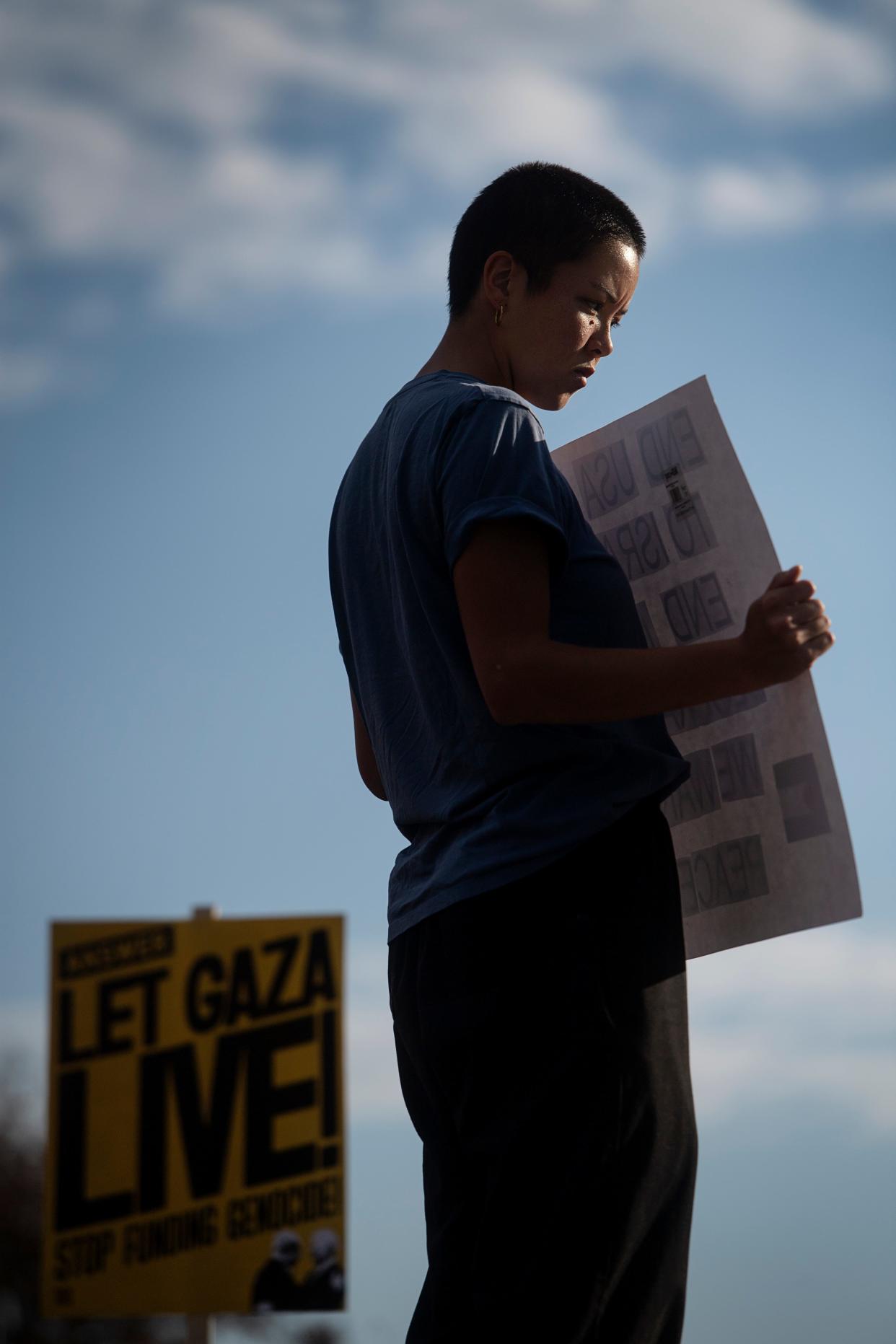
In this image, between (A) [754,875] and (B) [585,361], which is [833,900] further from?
(B) [585,361]

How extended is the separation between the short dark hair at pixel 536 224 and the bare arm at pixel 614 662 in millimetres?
444

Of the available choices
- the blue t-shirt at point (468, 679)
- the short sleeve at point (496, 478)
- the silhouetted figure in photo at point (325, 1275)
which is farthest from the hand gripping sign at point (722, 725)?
the silhouetted figure in photo at point (325, 1275)

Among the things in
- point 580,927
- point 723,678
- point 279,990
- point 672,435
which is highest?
point 279,990

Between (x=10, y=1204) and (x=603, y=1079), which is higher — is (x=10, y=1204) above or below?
above

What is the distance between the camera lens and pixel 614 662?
41.8 inches

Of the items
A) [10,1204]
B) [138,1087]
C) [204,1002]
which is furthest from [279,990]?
[10,1204]

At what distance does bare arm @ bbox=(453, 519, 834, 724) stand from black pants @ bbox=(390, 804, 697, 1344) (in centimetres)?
12

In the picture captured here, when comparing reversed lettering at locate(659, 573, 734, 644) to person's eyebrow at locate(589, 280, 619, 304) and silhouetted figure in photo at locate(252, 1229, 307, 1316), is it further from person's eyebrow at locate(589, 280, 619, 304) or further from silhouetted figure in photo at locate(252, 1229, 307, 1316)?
silhouetted figure in photo at locate(252, 1229, 307, 1316)

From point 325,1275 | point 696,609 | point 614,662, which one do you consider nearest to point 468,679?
point 614,662

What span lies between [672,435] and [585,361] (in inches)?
4.6

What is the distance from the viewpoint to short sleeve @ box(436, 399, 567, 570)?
1.11m

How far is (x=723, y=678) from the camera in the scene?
1.06 meters

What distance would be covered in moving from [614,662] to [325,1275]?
429 centimetres

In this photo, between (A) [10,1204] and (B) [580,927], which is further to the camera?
(A) [10,1204]
